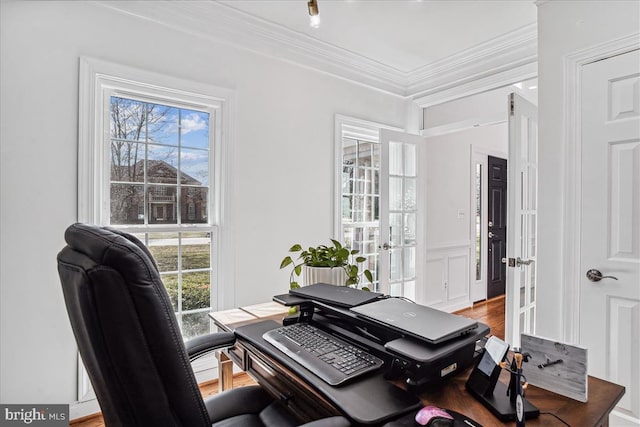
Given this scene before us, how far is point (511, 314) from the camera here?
7.81 feet

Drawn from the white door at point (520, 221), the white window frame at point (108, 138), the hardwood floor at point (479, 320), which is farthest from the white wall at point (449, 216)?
the white window frame at point (108, 138)

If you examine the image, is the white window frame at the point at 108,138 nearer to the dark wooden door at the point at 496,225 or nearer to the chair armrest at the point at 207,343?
the chair armrest at the point at 207,343

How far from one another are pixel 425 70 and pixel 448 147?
1.21 meters

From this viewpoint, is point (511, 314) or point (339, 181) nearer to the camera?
point (511, 314)

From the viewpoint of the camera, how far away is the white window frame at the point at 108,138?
2088mm

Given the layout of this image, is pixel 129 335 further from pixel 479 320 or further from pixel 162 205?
pixel 479 320

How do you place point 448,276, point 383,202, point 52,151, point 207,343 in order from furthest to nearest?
1. point 448,276
2. point 383,202
3. point 52,151
4. point 207,343

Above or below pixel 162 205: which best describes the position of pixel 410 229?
below

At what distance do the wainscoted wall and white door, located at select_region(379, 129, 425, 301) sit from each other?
1.47ft

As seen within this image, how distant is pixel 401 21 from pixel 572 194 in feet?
5.60

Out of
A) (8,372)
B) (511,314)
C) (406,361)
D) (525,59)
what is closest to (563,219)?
(511,314)

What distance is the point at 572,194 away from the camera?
80.4 inches

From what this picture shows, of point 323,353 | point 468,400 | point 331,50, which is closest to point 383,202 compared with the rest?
point 331,50

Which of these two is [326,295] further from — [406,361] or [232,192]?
[232,192]
